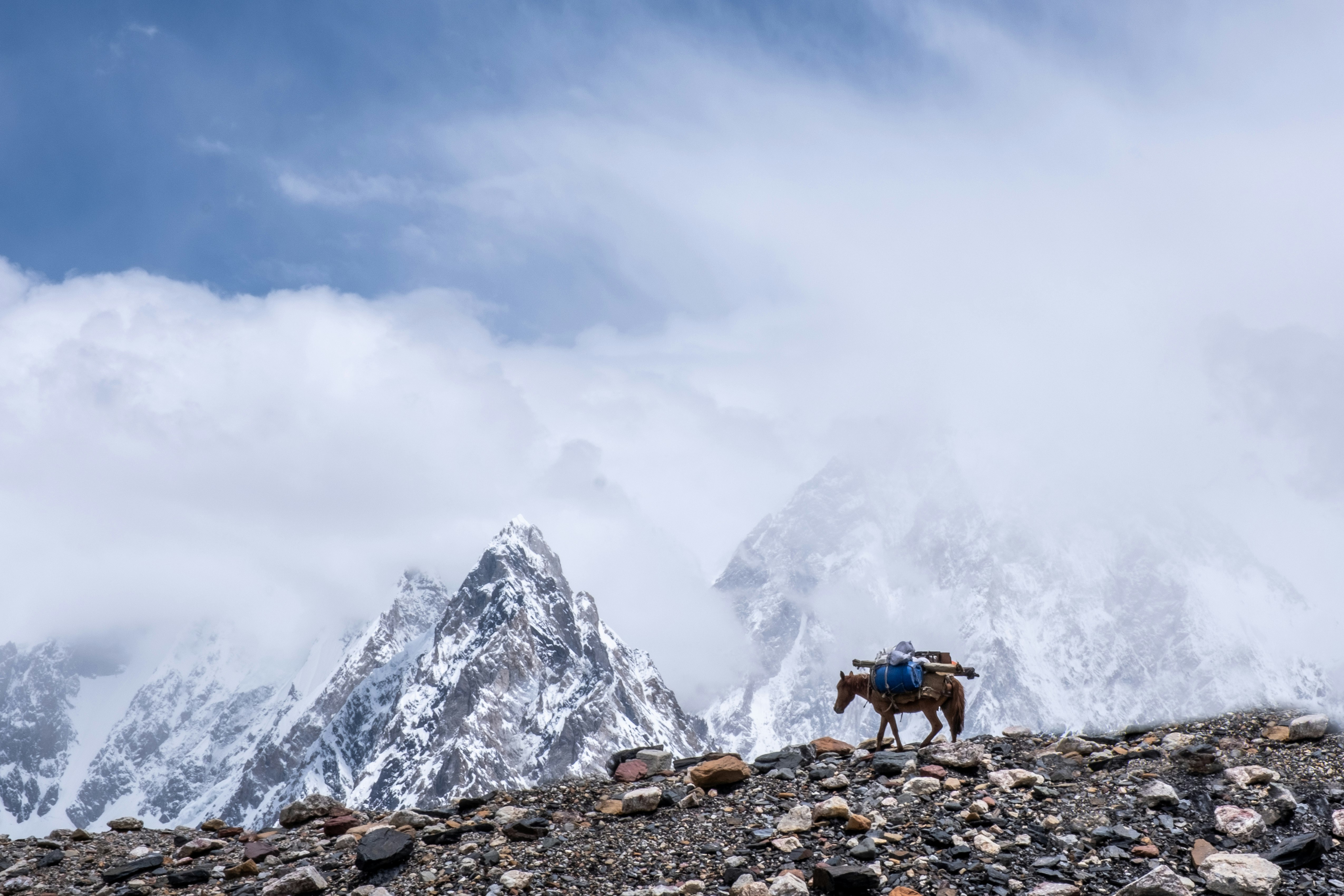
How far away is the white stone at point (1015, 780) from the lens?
43.8 ft

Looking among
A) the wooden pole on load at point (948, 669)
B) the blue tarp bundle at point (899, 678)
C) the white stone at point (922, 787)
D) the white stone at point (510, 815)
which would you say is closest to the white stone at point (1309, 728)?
the wooden pole on load at point (948, 669)

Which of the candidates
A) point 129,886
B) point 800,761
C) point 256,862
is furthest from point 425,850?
point 800,761

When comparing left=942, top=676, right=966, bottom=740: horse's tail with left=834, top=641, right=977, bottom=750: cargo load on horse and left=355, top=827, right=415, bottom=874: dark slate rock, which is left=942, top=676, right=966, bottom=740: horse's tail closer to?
left=834, top=641, right=977, bottom=750: cargo load on horse

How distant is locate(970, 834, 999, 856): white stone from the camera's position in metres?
11.3

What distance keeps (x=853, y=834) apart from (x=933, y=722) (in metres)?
8.86

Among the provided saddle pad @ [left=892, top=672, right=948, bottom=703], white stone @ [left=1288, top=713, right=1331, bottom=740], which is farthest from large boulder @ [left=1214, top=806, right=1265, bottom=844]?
→ saddle pad @ [left=892, top=672, right=948, bottom=703]

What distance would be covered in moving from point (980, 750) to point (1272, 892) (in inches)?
216

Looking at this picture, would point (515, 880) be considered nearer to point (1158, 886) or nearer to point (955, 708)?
point (1158, 886)

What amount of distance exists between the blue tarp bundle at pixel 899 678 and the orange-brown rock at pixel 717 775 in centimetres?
461

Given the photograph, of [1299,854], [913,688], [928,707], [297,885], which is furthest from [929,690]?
[297,885]

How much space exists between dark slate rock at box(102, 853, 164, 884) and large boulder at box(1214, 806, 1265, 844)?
50.0 feet

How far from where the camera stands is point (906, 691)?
1841 centimetres

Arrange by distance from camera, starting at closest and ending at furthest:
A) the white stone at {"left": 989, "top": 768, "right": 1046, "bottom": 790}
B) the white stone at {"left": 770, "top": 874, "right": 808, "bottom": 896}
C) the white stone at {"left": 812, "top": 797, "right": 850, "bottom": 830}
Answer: the white stone at {"left": 770, "top": 874, "right": 808, "bottom": 896}
the white stone at {"left": 812, "top": 797, "right": 850, "bottom": 830}
the white stone at {"left": 989, "top": 768, "right": 1046, "bottom": 790}

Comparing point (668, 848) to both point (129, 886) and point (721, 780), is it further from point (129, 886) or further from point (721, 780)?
point (129, 886)
